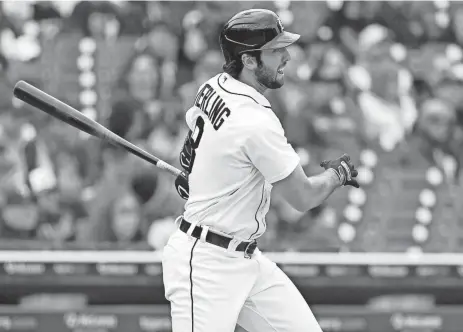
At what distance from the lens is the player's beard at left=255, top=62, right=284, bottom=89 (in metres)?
3.26

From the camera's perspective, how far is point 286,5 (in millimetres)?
5676

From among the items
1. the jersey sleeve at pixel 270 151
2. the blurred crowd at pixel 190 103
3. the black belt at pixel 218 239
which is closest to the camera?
the jersey sleeve at pixel 270 151

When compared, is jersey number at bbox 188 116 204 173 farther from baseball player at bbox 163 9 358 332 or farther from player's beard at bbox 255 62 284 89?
player's beard at bbox 255 62 284 89

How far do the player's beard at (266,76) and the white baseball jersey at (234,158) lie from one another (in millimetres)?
62

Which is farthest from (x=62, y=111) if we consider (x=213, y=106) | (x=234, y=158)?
(x=234, y=158)

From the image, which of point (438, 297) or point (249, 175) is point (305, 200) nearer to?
point (249, 175)

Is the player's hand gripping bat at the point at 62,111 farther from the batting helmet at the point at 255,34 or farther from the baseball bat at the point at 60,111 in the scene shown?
the batting helmet at the point at 255,34

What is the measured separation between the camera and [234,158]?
10.4 ft

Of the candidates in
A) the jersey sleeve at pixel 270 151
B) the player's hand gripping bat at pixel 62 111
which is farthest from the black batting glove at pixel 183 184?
the jersey sleeve at pixel 270 151

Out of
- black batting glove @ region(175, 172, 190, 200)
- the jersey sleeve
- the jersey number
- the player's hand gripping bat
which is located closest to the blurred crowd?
the player's hand gripping bat

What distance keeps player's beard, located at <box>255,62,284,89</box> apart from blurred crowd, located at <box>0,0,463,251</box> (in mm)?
2289

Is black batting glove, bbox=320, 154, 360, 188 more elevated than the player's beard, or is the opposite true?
the player's beard

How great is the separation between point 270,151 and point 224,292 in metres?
0.51

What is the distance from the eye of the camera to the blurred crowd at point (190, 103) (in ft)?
18.1
